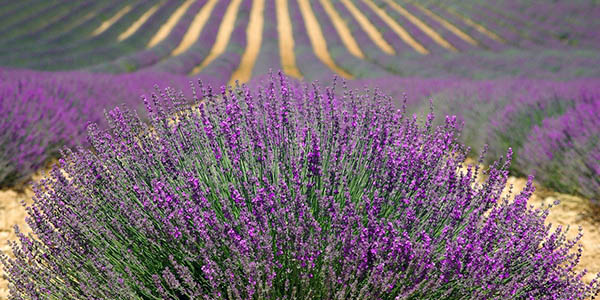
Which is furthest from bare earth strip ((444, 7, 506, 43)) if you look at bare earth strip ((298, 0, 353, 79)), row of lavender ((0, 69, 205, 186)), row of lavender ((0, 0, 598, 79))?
row of lavender ((0, 69, 205, 186))

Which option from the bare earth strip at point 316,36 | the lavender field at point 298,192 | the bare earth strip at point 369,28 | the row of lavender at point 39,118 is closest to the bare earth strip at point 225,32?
the bare earth strip at point 316,36

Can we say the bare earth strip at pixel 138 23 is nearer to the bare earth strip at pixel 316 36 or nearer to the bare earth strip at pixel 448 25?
the bare earth strip at pixel 316 36

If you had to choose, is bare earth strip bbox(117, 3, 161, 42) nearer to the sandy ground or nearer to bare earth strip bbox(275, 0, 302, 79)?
bare earth strip bbox(275, 0, 302, 79)

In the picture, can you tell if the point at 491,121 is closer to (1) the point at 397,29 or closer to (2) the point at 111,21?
(1) the point at 397,29

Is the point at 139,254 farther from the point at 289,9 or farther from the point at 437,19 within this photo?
the point at 289,9

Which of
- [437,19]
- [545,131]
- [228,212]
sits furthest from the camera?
[437,19]

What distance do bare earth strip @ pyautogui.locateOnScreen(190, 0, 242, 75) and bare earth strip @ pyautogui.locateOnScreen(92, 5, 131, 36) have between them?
239 inches

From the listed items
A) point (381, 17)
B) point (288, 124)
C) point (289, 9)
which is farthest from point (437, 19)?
point (288, 124)

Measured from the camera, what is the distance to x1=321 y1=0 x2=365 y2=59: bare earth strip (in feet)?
68.9

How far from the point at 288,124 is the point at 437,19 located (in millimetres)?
27289

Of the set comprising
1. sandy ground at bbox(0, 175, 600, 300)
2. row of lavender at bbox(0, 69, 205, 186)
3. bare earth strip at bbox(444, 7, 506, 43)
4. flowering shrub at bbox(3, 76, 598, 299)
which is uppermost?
bare earth strip at bbox(444, 7, 506, 43)

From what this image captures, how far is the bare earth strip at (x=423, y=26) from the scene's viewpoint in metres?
20.7

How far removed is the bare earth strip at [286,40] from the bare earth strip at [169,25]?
21.9 ft

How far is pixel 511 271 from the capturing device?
5.69ft
